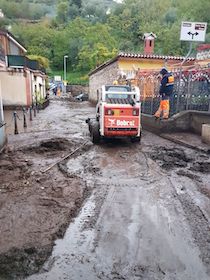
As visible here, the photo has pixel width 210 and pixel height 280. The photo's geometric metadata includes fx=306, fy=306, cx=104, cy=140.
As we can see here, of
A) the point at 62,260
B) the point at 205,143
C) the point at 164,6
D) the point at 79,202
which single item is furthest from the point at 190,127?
the point at 164,6

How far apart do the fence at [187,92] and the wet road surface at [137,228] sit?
14.3 ft

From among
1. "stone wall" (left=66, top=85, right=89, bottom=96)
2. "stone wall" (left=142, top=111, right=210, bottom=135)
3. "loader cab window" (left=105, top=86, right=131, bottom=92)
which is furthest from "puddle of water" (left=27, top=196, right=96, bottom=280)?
"stone wall" (left=66, top=85, right=89, bottom=96)

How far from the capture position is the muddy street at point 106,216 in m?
4.12

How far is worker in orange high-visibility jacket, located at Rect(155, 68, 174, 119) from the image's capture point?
13.1 m

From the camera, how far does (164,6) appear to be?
90.9m

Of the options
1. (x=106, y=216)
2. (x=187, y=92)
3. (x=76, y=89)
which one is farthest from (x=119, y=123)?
(x=76, y=89)

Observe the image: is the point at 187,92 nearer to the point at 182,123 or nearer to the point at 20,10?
the point at 182,123

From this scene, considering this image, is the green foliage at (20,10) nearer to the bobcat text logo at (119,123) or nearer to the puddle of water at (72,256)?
the bobcat text logo at (119,123)

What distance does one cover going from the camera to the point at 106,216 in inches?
221

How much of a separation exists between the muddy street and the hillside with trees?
145ft

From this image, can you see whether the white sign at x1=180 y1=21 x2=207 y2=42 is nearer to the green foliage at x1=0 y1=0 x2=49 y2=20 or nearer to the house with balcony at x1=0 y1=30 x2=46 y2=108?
the house with balcony at x1=0 y1=30 x2=46 y2=108

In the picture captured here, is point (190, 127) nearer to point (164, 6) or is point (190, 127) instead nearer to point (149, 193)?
point (149, 193)

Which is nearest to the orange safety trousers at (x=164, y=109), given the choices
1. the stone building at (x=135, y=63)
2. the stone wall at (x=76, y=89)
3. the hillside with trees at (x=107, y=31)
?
the stone building at (x=135, y=63)

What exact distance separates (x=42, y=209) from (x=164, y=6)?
3789 inches
